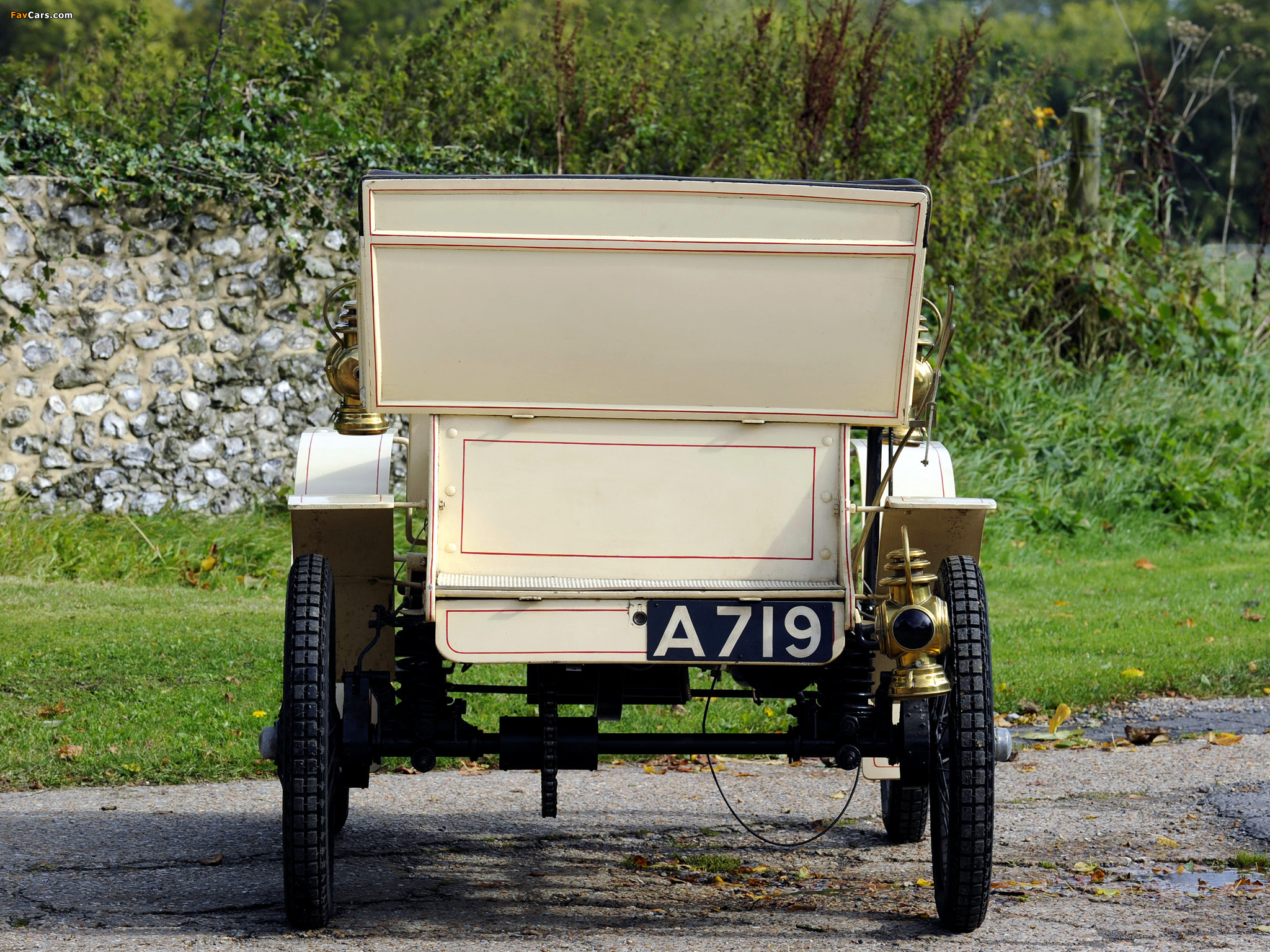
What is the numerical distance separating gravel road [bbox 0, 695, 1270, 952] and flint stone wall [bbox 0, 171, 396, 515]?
4.67 metres

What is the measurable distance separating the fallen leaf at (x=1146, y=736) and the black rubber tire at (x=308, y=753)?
3.92 m

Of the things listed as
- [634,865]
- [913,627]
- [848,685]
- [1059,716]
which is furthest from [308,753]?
[1059,716]

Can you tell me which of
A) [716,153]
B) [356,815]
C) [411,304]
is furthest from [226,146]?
[411,304]

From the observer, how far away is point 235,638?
748cm

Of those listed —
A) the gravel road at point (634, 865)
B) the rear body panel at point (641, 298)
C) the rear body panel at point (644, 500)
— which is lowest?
the gravel road at point (634, 865)

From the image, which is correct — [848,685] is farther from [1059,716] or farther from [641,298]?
[1059,716]

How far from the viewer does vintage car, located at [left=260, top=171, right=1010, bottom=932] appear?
3.72m

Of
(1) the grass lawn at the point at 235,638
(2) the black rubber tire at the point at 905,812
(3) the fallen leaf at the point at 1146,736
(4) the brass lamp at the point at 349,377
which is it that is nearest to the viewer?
(4) the brass lamp at the point at 349,377

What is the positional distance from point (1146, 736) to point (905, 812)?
1968 mm

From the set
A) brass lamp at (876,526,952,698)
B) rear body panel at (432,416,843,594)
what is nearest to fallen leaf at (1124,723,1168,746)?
brass lamp at (876,526,952,698)

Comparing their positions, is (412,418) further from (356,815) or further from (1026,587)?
(1026,587)

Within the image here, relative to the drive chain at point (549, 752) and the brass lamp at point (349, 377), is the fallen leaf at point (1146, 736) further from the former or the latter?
the brass lamp at point (349, 377)

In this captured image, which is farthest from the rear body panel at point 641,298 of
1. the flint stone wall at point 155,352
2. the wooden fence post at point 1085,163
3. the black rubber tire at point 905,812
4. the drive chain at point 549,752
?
the wooden fence post at point 1085,163

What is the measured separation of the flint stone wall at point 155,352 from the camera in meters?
9.37
